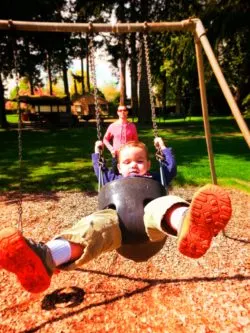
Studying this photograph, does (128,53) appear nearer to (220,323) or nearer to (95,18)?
(95,18)

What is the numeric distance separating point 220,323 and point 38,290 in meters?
2.17

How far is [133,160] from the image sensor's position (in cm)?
339

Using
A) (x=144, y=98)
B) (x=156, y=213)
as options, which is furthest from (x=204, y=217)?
(x=144, y=98)

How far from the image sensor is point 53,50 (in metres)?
21.7

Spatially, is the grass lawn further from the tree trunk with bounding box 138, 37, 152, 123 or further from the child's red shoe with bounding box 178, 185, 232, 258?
the child's red shoe with bounding box 178, 185, 232, 258

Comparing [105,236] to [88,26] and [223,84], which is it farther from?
[88,26]

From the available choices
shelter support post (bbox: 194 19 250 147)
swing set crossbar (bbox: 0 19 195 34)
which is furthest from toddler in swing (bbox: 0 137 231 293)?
swing set crossbar (bbox: 0 19 195 34)

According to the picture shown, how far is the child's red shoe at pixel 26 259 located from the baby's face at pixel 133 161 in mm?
1186

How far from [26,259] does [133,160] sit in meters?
1.42

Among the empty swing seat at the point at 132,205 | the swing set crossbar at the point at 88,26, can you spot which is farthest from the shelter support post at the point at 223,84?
the empty swing seat at the point at 132,205

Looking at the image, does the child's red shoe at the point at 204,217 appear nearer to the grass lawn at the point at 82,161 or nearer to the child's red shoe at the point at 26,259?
the child's red shoe at the point at 26,259

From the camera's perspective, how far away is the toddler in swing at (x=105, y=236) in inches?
91.5

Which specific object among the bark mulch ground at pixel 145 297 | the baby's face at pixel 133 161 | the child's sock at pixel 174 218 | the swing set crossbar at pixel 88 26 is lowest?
the bark mulch ground at pixel 145 297

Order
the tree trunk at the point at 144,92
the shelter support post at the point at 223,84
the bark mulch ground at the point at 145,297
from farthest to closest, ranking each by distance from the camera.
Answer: the tree trunk at the point at 144,92 < the bark mulch ground at the point at 145,297 < the shelter support post at the point at 223,84
